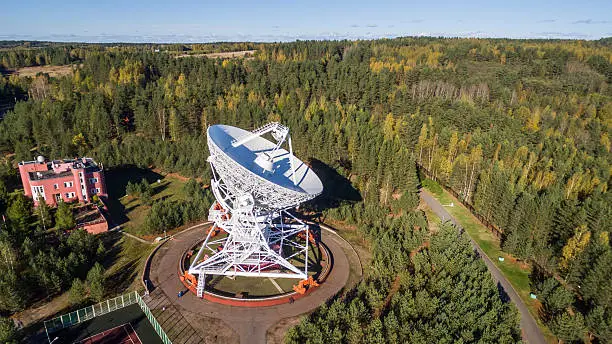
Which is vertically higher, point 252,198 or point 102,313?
point 252,198

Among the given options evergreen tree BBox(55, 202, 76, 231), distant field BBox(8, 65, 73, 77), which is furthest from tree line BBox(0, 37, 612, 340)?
distant field BBox(8, 65, 73, 77)

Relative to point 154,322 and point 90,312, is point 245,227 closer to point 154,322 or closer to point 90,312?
point 154,322

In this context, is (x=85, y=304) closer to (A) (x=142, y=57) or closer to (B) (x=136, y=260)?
(B) (x=136, y=260)

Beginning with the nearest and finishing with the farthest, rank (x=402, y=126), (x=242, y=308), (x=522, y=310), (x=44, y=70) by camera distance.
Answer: (x=242, y=308)
(x=522, y=310)
(x=402, y=126)
(x=44, y=70)

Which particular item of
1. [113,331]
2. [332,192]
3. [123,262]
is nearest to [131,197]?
[123,262]

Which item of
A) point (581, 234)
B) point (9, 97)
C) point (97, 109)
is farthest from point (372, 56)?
point (9, 97)

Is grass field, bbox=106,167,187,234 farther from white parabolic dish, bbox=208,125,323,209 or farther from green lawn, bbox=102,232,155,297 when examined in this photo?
white parabolic dish, bbox=208,125,323,209

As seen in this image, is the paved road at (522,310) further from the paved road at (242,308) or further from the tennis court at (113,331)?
the tennis court at (113,331)
